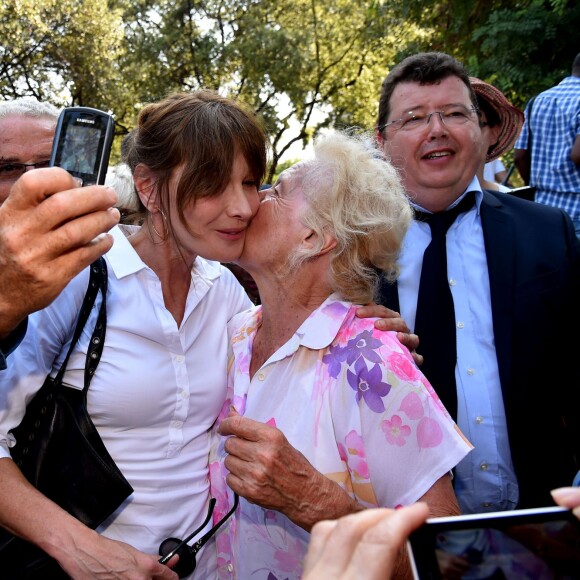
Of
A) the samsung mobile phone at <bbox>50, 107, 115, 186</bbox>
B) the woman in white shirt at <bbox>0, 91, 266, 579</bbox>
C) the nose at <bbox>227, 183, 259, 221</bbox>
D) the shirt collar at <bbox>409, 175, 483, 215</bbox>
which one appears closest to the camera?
the samsung mobile phone at <bbox>50, 107, 115, 186</bbox>

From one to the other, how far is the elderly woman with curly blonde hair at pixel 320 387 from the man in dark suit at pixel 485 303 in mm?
522

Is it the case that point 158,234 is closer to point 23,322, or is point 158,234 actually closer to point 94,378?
point 94,378

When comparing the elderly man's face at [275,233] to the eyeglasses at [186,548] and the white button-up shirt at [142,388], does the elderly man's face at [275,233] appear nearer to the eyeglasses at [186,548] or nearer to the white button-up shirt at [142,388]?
the white button-up shirt at [142,388]

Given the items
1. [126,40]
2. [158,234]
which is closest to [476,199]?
[158,234]

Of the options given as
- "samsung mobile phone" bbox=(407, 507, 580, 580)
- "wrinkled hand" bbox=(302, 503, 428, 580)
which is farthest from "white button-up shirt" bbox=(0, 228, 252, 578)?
"samsung mobile phone" bbox=(407, 507, 580, 580)

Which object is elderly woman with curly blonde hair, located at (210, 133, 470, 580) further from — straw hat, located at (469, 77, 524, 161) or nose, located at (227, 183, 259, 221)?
straw hat, located at (469, 77, 524, 161)

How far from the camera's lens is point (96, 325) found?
7.06ft

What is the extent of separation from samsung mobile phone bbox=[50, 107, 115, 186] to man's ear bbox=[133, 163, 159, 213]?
0.76m

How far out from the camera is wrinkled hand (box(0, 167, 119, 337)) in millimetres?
1405

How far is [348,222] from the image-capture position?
97.0 inches

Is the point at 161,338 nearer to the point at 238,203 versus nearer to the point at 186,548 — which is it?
the point at 238,203

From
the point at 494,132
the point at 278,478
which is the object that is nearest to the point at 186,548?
the point at 278,478

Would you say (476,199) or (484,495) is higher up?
(476,199)

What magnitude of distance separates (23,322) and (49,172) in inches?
19.3
